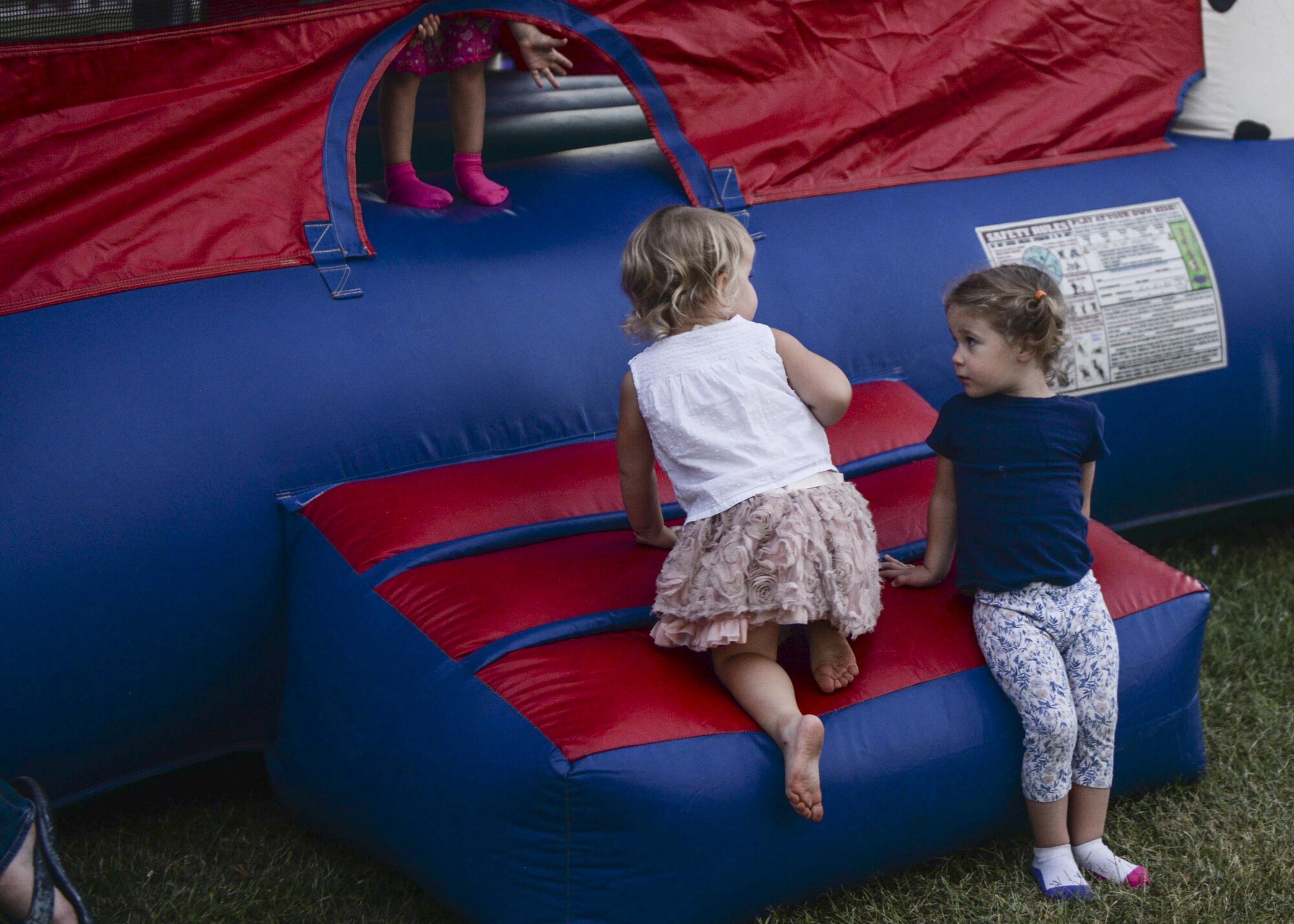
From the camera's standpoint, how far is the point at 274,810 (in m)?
2.53

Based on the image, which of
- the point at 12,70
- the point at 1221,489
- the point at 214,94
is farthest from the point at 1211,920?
the point at 12,70

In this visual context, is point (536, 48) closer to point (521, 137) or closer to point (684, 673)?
point (521, 137)

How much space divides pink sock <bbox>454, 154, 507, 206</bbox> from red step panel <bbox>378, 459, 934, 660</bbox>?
0.79 meters

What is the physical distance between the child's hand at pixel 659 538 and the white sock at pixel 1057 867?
762 millimetres

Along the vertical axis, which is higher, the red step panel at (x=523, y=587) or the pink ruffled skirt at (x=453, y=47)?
the pink ruffled skirt at (x=453, y=47)

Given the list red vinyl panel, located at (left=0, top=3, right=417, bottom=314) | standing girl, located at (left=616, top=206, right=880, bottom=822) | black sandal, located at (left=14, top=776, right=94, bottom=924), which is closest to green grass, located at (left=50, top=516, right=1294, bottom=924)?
black sandal, located at (left=14, top=776, right=94, bottom=924)

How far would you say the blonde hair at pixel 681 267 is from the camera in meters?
2.05

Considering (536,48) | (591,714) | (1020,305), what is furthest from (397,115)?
(591,714)

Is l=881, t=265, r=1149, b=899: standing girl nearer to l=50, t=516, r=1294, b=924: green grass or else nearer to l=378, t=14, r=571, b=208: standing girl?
l=50, t=516, r=1294, b=924: green grass

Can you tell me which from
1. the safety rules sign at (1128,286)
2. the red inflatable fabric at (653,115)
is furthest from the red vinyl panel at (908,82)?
the safety rules sign at (1128,286)

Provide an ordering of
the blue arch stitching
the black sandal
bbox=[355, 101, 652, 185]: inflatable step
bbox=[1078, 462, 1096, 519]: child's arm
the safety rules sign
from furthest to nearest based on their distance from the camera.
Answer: bbox=[355, 101, 652, 185]: inflatable step < the safety rules sign < the blue arch stitching < bbox=[1078, 462, 1096, 519]: child's arm < the black sandal

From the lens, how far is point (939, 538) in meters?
2.30

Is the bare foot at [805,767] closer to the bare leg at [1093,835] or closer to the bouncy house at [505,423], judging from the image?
the bouncy house at [505,423]

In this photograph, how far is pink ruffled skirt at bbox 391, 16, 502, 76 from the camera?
2785mm
